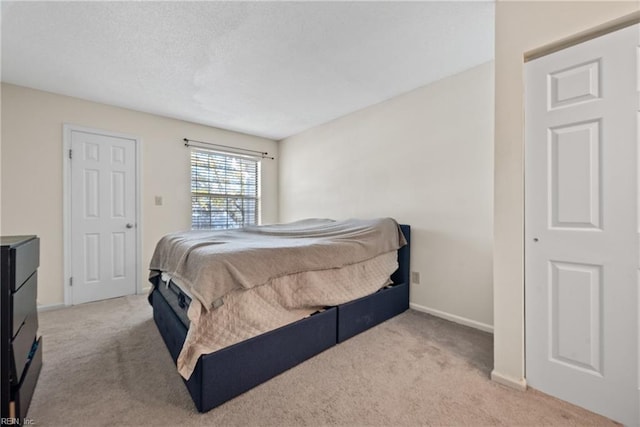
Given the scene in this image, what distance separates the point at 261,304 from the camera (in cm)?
165

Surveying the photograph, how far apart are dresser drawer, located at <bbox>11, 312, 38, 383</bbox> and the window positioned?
236 centimetres

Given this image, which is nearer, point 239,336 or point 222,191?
point 239,336

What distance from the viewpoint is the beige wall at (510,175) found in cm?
148

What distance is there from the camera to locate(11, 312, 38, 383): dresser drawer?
1.21 metres

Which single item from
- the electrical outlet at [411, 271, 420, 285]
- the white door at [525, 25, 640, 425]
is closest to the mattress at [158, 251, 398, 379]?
the electrical outlet at [411, 271, 420, 285]

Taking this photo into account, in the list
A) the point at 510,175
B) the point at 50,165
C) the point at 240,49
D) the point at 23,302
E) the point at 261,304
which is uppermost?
the point at 240,49

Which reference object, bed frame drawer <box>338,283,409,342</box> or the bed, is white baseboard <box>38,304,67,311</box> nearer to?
the bed

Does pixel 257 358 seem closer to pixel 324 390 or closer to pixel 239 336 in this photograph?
pixel 239 336

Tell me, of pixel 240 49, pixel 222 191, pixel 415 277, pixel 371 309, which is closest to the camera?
pixel 240 49

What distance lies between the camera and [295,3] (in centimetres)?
164

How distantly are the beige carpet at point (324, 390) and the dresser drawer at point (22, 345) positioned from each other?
0.88 ft

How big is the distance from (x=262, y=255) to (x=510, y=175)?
1.55m

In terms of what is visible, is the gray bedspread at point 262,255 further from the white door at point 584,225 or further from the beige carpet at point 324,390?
the white door at point 584,225

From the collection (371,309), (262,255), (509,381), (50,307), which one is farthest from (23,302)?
(509,381)
